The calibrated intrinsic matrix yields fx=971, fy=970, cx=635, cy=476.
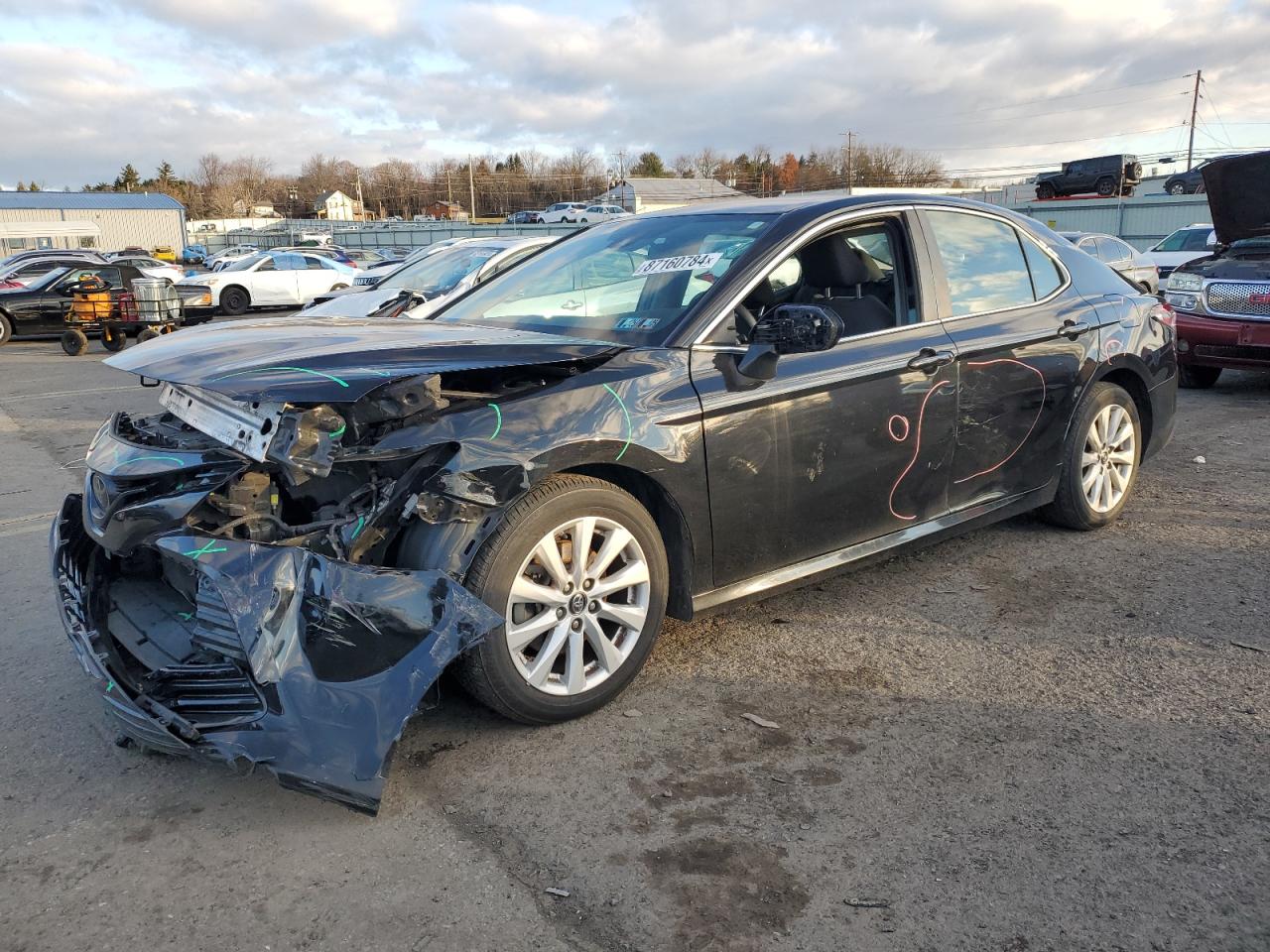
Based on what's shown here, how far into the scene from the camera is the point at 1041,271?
4871mm

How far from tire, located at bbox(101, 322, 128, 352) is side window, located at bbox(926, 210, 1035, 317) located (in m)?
15.6

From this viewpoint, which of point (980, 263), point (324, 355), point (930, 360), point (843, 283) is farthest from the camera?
point (980, 263)

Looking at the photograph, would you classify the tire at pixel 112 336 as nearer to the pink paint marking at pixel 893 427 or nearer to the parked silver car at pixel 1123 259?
the parked silver car at pixel 1123 259

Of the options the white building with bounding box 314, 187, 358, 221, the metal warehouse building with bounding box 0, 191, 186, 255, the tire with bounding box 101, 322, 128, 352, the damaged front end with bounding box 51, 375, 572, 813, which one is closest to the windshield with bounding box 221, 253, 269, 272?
the tire with bounding box 101, 322, 128, 352

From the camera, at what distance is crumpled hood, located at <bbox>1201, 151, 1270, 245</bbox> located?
9133mm

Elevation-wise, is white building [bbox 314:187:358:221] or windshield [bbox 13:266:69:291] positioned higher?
white building [bbox 314:187:358:221]

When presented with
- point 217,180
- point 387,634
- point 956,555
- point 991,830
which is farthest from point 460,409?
point 217,180

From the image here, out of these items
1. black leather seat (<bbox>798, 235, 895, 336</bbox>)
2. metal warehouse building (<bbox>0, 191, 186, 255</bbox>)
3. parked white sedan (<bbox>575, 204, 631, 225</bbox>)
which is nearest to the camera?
black leather seat (<bbox>798, 235, 895, 336</bbox>)

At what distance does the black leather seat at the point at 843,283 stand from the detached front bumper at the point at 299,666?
7.11ft

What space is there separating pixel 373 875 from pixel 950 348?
10.1 ft

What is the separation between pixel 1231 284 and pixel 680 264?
750cm

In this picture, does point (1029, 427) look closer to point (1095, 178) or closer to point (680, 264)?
point (680, 264)

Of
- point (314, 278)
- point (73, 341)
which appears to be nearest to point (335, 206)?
point (314, 278)

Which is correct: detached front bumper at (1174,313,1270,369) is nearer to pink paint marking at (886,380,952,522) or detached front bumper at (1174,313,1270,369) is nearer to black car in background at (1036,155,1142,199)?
pink paint marking at (886,380,952,522)
